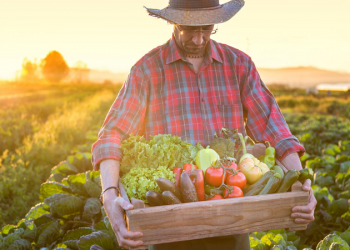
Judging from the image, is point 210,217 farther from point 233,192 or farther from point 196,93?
point 196,93

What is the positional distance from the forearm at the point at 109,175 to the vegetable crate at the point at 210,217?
33 cm

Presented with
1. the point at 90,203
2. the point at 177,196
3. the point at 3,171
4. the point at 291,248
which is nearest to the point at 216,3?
the point at 177,196

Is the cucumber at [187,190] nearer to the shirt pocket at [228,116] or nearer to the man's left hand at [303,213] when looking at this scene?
the man's left hand at [303,213]

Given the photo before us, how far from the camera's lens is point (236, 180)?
226cm

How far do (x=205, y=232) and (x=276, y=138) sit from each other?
1095mm

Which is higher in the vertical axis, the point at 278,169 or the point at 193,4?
the point at 193,4

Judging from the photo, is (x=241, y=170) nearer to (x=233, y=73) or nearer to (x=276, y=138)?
(x=276, y=138)

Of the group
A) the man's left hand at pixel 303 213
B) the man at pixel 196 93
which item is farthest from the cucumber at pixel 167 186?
the man's left hand at pixel 303 213

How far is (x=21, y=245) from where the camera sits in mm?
3777

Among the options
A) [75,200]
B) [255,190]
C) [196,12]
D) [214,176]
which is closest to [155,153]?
[214,176]

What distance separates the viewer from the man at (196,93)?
8.71 feet

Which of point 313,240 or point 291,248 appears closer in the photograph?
point 291,248

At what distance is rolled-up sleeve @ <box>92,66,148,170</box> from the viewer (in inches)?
98.3

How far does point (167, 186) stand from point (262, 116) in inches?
48.5
